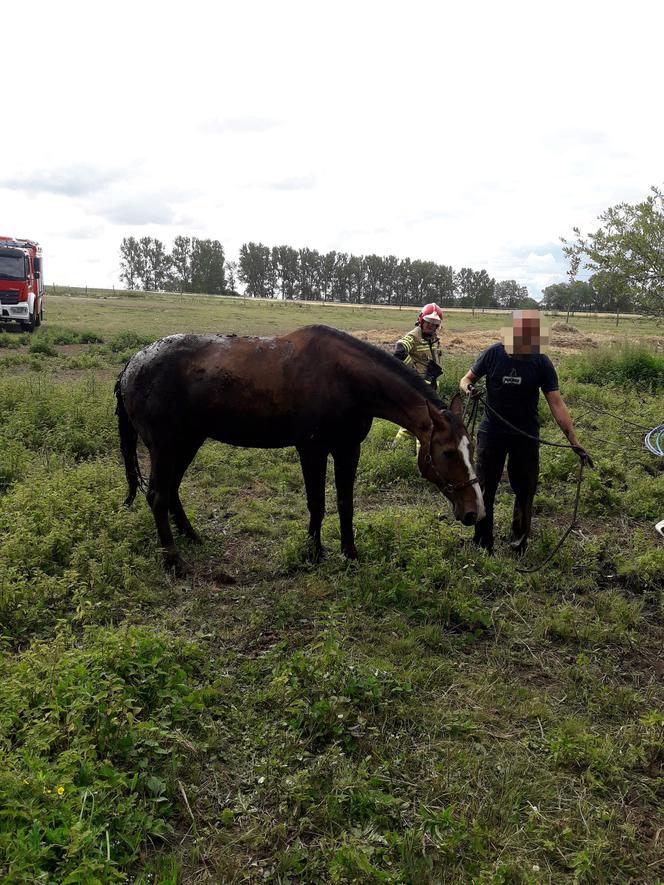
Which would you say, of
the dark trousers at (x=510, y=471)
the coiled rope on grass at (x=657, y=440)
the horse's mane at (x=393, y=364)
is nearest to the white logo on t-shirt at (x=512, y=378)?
the dark trousers at (x=510, y=471)

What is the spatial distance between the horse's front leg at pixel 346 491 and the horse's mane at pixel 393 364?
32.7 inches

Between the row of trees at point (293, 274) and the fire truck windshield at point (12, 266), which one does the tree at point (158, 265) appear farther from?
the fire truck windshield at point (12, 266)

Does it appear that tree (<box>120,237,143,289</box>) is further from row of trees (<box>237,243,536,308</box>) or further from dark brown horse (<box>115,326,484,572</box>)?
dark brown horse (<box>115,326,484,572</box>)

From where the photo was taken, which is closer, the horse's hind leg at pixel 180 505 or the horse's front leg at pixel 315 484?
the horse's front leg at pixel 315 484

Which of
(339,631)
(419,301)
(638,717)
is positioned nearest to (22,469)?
(339,631)

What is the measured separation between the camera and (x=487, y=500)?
18.4ft

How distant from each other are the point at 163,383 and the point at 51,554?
180 centimetres

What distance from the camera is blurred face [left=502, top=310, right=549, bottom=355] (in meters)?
5.03

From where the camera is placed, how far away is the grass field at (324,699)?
257 cm

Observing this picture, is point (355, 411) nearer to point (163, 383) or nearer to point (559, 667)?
point (163, 383)

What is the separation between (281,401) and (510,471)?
92.1 inches

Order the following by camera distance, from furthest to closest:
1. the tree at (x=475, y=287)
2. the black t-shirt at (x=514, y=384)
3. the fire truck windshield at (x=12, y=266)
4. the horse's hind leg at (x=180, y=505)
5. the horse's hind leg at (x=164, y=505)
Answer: the tree at (x=475, y=287) → the fire truck windshield at (x=12, y=266) → the horse's hind leg at (x=180, y=505) → the horse's hind leg at (x=164, y=505) → the black t-shirt at (x=514, y=384)

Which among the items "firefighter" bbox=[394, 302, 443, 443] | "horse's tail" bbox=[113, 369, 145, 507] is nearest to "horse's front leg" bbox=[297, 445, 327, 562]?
"horse's tail" bbox=[113, 369, 145, 507]

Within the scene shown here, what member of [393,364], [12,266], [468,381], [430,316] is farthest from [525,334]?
[12,266]
